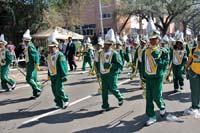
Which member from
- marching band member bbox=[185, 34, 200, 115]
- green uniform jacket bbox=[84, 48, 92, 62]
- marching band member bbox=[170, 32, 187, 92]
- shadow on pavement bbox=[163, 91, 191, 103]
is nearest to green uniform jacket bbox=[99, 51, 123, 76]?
marching band member bbox=[185, 34, 200, 115]

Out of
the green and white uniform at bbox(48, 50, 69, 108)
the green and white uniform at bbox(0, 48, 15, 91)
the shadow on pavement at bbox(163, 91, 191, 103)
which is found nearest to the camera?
the green and white uniform at bbox(48, 50, 69, 108)

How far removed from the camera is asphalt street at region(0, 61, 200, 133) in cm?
746

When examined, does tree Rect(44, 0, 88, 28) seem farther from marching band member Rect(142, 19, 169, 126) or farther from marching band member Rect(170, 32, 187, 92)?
marching band member Rect(142, 19, 169, 126)

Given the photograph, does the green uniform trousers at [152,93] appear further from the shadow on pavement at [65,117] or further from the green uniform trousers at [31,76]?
the green uniform trousers at [31,76]

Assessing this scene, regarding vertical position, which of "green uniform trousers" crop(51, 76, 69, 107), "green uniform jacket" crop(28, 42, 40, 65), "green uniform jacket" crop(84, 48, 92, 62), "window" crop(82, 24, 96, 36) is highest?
"window" crop(82, 24, 96, 36)

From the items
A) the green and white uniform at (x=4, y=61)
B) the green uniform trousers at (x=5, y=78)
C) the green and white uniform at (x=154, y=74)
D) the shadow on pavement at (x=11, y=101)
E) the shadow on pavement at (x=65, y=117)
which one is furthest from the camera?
the green uniform trousers at (x=5, y=78)

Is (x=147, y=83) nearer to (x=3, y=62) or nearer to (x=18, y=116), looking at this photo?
(x=18, y=116)

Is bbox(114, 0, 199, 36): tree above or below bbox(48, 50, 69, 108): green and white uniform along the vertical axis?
above

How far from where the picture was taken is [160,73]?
25.0 ft

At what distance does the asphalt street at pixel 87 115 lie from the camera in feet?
24.5

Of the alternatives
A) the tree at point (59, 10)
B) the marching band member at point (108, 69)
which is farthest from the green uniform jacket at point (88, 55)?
the tree at point (59, 10)

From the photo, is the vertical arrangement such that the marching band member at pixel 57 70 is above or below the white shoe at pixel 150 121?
above

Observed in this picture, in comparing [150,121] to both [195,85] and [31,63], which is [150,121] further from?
[31,63]

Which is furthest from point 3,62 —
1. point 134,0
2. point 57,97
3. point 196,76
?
point 134,0
